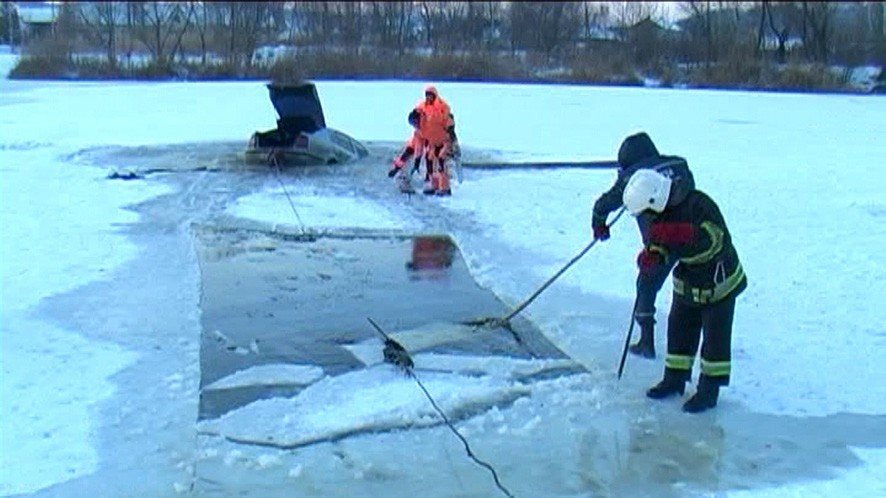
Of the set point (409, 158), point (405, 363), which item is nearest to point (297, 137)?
point (409, 158)

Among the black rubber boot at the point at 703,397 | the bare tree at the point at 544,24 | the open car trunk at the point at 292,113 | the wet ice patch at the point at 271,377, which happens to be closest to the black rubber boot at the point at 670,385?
the black rubber boot at the point at 703,397

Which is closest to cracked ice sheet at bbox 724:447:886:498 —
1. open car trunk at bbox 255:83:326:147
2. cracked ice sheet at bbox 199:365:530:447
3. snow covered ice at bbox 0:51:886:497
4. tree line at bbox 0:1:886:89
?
snow covered ice at bbox 0:51:886:497

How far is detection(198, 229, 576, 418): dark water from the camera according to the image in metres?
6.81

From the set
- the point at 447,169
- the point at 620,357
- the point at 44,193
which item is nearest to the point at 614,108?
the point at 447,169

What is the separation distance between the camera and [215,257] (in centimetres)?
978

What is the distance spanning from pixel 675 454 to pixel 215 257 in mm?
Answer: 5437

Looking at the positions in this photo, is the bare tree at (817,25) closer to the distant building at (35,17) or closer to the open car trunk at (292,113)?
the distant building at (35,17)

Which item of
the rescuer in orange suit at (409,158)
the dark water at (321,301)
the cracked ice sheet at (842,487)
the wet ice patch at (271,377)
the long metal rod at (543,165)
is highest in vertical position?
the rescuer in orange suit at (409,158)

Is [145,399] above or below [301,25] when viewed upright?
below

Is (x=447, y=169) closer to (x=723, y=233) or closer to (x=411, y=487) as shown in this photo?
(x=723, y=233)

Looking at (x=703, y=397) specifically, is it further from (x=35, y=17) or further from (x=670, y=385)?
(x=35, y=17)

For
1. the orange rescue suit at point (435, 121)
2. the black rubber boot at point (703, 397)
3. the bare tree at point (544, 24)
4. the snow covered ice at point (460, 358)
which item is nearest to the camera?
the snow covered ice at point (460, 358)

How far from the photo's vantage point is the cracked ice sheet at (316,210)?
11.6 meters

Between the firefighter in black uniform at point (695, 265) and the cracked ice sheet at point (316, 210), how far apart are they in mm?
5631
